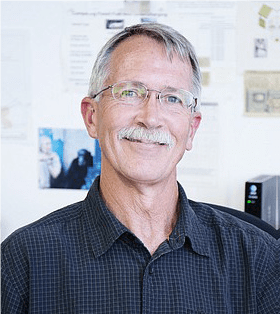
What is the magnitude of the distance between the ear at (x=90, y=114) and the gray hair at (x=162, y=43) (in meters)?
0.03

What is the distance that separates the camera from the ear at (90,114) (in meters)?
1.32

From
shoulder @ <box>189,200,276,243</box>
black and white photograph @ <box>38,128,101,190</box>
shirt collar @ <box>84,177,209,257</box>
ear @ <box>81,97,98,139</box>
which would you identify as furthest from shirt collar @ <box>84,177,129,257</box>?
black and white photograph @ <box>38,128,101,190</box>

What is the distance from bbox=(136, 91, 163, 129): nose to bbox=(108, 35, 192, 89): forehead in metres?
0.03

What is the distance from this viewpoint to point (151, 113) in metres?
1.20

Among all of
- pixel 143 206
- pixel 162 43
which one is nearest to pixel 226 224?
pixel 143 206

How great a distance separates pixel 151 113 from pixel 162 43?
16 cm

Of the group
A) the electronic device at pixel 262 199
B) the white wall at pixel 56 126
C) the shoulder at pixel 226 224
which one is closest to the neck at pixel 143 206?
the shoulder at pixel 226 224

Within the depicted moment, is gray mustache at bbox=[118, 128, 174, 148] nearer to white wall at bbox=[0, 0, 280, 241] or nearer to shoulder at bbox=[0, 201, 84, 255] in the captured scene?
shoulder at bbox=[0, 201, 84, 255]

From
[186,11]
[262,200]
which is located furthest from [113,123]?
[186,11]

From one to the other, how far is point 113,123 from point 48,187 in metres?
1.32

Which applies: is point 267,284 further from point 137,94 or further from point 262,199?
point 262,199

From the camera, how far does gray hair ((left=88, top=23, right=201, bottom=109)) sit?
1.25 m

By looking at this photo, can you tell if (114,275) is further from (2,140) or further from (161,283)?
(2,140)

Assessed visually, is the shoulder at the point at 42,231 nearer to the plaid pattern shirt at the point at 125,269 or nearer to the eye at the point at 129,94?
the plaid pattern shirt at the point at 125,269
